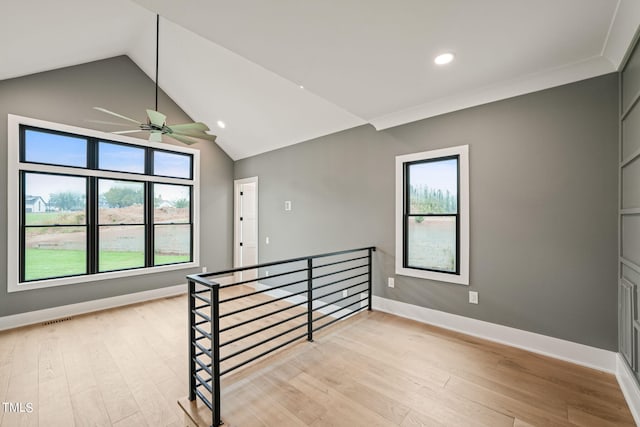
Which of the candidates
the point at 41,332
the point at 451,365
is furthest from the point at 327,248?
the point at 41,332

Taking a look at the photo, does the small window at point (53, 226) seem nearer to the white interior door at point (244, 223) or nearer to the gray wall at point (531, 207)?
the white interior door at point (244, 223)

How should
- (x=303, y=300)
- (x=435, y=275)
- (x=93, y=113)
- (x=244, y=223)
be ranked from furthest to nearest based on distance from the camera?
(x=244, y=223) < (x=303, y=300) < (x=93, y=113) < (x=435, y=275)

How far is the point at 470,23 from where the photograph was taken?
6.19 feet

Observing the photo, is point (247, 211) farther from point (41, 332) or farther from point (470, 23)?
point (470, 23)

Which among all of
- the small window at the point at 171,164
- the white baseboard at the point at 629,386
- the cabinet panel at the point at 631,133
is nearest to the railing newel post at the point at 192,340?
the white baseboard at the point at 629,386

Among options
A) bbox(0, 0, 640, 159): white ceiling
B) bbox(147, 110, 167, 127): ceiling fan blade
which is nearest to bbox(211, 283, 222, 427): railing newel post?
bbox(0, 0, 640, 159): white ceiling

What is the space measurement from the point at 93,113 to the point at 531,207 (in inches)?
234

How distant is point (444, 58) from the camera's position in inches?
91.1

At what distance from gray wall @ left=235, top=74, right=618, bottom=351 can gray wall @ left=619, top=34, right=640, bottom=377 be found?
0.11m

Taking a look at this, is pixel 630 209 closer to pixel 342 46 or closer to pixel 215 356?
pixel 342 46

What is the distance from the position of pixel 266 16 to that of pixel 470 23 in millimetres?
1405

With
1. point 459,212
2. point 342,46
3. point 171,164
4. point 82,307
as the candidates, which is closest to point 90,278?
point 82,307

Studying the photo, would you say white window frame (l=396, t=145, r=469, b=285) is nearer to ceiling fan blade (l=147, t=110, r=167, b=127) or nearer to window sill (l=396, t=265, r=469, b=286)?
window sill (l=396, t=265, r=469, b=286)

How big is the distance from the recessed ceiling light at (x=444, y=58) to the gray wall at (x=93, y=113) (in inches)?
180
